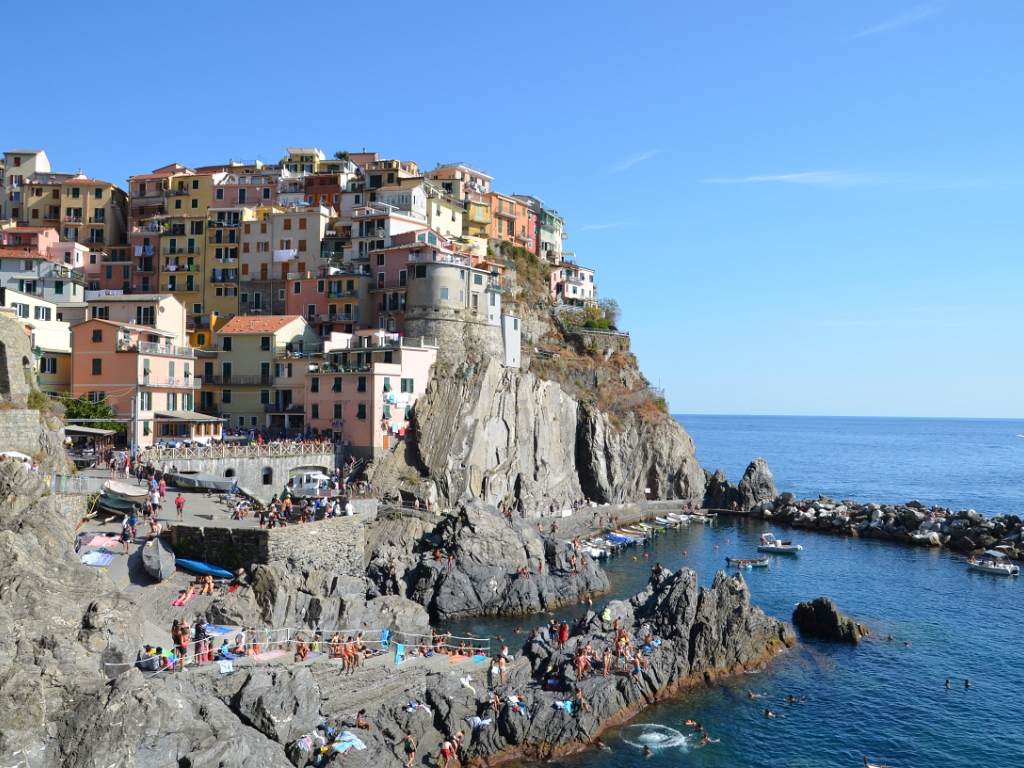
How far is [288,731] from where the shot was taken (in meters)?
27.2

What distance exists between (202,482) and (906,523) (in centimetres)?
6206

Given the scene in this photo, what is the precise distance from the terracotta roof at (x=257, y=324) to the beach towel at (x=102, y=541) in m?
32.2

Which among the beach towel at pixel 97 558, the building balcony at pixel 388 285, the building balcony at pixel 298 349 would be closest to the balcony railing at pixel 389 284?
the building balcony at pixel 388 285

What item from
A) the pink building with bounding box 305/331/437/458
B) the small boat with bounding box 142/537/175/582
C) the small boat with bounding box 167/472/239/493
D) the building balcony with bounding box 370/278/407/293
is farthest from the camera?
the building balcony with bounding box 370/278/407/293

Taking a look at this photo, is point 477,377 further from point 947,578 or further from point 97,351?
point 947,578

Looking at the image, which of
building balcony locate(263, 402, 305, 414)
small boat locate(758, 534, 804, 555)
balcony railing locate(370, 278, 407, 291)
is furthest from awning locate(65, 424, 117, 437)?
small boat locate(758, 534, 804, 555)

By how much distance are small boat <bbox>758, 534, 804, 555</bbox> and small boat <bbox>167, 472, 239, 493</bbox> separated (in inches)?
1730

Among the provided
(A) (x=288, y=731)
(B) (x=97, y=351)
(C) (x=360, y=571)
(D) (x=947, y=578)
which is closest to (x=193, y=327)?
(B) (x=97, y=351)

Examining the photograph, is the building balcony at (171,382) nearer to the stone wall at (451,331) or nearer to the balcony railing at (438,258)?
the stone wall at (451,331)

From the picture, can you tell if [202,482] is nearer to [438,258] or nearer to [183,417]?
[183,417]

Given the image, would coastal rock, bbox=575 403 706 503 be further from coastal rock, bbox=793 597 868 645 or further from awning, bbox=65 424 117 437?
awning, bbox=65 424 117 437

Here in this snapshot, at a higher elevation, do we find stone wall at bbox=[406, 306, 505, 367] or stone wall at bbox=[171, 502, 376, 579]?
stone wall at bbox=[406, 306, 505, 367]

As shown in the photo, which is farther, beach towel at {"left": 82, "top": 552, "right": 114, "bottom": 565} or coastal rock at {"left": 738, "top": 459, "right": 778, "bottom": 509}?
coastal rock at {"left": 738, "top": 459, "right": 778, "bottom": 509}

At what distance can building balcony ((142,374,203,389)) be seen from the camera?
55969 mm
